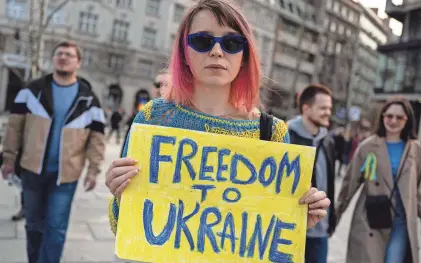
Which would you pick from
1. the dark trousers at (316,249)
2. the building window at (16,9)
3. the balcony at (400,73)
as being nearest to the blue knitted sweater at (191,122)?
the dark trousers at (316,249)

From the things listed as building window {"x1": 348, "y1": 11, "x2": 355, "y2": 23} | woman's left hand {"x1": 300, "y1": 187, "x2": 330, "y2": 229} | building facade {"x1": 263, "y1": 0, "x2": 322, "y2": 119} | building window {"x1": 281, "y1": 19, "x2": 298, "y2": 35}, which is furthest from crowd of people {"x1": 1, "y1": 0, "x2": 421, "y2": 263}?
building window {"x1": 348, "y1": 11, "x2": 355, "y2": 23}

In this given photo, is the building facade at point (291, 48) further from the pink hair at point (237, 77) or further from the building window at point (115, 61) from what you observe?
the pink hair at point (237, 77)

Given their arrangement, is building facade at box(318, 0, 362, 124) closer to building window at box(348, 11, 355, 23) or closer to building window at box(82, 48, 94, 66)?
building window at box(348, 11, 355, 23)

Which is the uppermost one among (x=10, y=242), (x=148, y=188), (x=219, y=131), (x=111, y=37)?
(x=111, y=37)

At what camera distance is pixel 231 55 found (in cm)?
155

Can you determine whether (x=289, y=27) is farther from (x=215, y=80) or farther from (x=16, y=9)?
(x=215, y=80)

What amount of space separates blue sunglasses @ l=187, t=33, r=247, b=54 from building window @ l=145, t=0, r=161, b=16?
38118mm

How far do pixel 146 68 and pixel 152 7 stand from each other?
541cm

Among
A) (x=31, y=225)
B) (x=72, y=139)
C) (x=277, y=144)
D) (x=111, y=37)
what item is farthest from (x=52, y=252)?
(x=111, y=37)

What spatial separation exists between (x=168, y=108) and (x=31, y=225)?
7.03ft

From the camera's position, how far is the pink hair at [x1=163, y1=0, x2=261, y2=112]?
5.23ft

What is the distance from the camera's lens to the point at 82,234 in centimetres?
471

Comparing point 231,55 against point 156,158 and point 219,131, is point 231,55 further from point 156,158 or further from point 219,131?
point 156,158

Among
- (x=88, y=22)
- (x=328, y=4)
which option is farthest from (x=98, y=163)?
(x=328, y=4)
